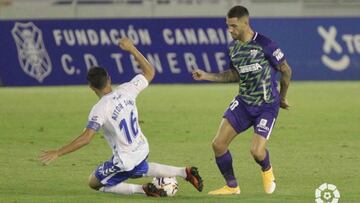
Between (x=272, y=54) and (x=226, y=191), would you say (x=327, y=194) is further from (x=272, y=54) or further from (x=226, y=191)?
(x=272, y=54)

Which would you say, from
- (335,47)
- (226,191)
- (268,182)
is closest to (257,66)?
(268,182)

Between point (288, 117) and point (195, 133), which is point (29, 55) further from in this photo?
point (195, 133)

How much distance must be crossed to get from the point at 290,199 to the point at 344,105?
13.1 meters

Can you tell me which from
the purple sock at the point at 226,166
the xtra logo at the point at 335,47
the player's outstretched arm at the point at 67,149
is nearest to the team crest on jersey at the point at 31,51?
the xtra logo at the point at 335,47

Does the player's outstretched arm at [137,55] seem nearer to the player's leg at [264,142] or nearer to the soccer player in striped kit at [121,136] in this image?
the soccer player in striped kit at [121,136]

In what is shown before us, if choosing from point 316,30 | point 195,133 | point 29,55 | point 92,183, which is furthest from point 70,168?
point 316,30

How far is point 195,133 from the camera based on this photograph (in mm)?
18766


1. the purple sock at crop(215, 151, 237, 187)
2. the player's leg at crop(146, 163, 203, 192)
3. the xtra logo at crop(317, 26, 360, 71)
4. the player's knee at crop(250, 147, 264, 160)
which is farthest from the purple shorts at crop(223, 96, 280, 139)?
the xtra logo at crop(317, 26, 360, 71)

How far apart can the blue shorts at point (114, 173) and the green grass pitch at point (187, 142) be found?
18cm

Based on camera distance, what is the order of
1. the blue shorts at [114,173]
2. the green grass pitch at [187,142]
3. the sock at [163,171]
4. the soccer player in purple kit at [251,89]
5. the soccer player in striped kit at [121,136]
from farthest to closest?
the green grass pitch at [187,142] → the soccer player in purple kit at [251,89] → the sock at [163,171] → the blue shorts at [114,173] → the soccer player in striped kit at [121,136]

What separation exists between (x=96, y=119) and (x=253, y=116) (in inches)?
74.0

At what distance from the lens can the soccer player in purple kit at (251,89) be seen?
11523 mm

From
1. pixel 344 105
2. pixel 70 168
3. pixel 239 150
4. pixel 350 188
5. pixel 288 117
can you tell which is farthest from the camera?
pixel 344 105

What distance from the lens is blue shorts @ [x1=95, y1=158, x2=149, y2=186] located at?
1120cm
